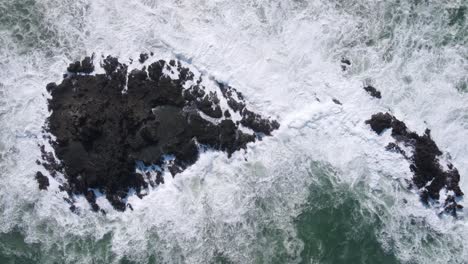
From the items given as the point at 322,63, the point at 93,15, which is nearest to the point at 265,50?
the point at 322,63

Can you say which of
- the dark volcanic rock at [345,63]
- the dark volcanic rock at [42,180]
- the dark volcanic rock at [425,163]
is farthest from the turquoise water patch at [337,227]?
the dark volcanic rock at [42,180]

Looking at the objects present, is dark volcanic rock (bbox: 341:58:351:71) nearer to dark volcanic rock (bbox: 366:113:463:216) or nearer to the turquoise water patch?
dark volcanic rock (bbox: 366:113:463:216)

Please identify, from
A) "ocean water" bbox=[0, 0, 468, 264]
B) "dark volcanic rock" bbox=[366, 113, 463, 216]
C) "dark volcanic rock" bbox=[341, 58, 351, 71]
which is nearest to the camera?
"dark volcanic rock" bbox=[366, 113, 463, 216]

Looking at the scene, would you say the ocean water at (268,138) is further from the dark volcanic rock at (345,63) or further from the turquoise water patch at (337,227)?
the dark volcanic rock at (345,63)

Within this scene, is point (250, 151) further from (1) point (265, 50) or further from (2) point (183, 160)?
(1) point (265, 50)

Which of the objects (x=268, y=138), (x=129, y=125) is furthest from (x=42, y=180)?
(x=268, y=138)

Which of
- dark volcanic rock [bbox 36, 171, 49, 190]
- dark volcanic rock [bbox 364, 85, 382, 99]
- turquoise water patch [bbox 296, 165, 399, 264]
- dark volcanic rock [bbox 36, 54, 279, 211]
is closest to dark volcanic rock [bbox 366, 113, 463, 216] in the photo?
dark volcanic rock [bbox 364, 85, 382, 99]
